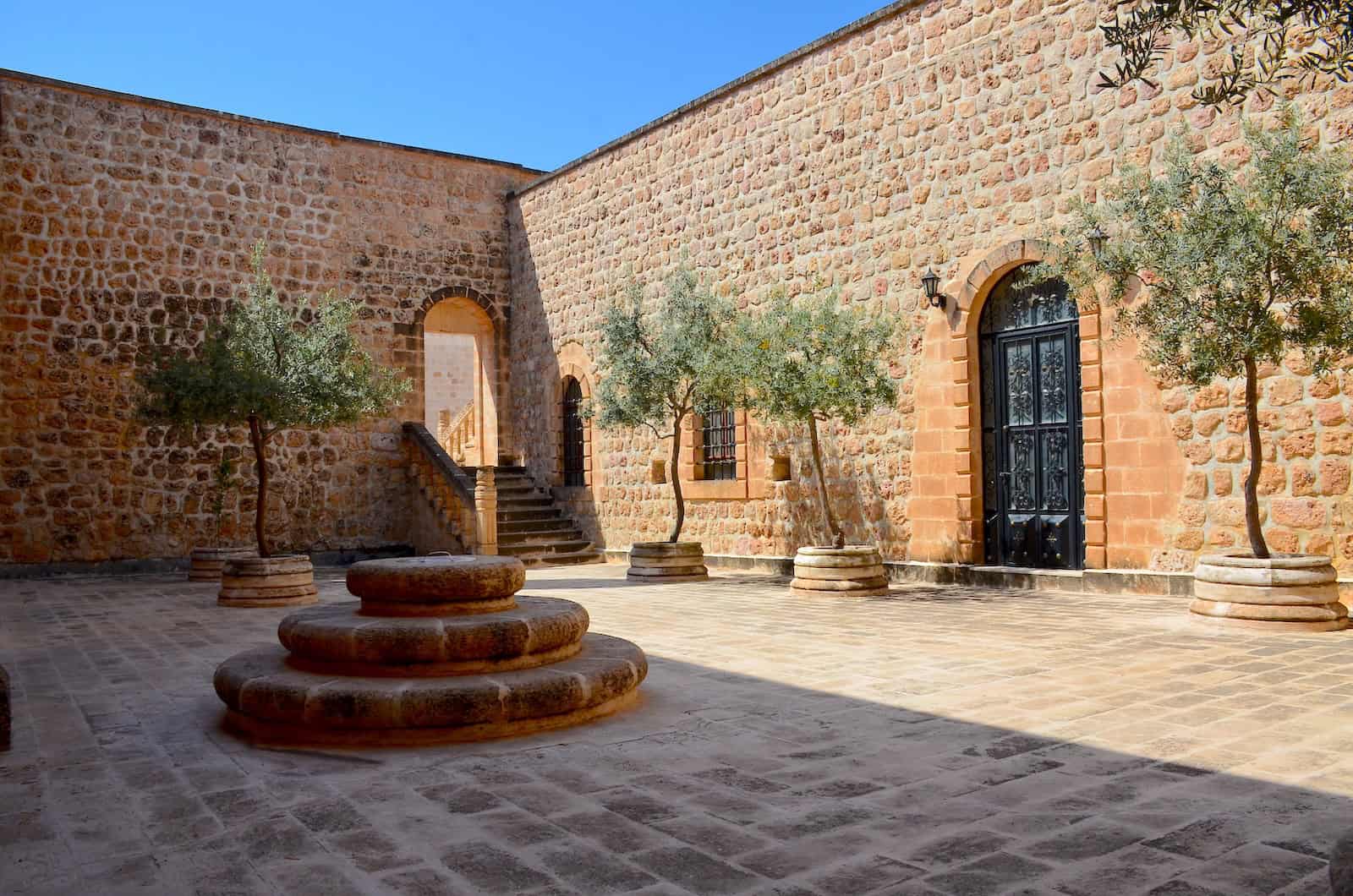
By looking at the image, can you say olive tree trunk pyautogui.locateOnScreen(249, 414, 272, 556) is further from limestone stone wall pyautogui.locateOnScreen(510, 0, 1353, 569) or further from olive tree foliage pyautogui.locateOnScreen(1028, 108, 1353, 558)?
olive tree foliage pyautogui.locateOnScreen(1028, 108, 1353, 558)

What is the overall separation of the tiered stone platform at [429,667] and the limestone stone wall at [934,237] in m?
5.71

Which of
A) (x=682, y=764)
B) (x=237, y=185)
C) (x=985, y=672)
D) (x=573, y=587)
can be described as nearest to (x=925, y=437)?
(x=573, y=587)

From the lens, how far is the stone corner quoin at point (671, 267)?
29.2 ft

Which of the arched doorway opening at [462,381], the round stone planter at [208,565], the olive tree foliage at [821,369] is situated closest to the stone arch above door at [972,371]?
→ the olive tree foliage at [821,369]

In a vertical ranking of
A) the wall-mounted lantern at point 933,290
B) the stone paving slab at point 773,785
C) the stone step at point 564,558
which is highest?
the wall-mounted lantern at point 933,290

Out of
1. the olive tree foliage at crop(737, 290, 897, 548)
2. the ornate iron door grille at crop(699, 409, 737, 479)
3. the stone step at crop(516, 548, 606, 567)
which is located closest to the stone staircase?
the stone step at crop(516, 548, 606, 567)

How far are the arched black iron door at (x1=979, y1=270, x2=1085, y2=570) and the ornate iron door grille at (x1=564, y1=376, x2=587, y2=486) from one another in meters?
7.53

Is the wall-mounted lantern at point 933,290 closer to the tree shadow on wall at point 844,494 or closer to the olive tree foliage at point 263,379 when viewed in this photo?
the tree shadow on wall at point 844,494

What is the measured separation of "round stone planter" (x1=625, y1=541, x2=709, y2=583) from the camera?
1211 cm

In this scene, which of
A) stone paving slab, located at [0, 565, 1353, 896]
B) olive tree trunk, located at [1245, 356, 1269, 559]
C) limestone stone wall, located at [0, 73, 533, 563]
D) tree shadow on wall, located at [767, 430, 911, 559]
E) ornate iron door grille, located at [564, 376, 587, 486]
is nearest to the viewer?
stone paving slab, located at [0, 565, 1353, 896]

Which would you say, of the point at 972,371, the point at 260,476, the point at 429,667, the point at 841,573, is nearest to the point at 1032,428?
the point at 972,371

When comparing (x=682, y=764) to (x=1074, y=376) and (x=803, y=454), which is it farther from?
(x=803, y=454)

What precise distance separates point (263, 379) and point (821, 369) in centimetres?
564

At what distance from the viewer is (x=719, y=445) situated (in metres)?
13.7
